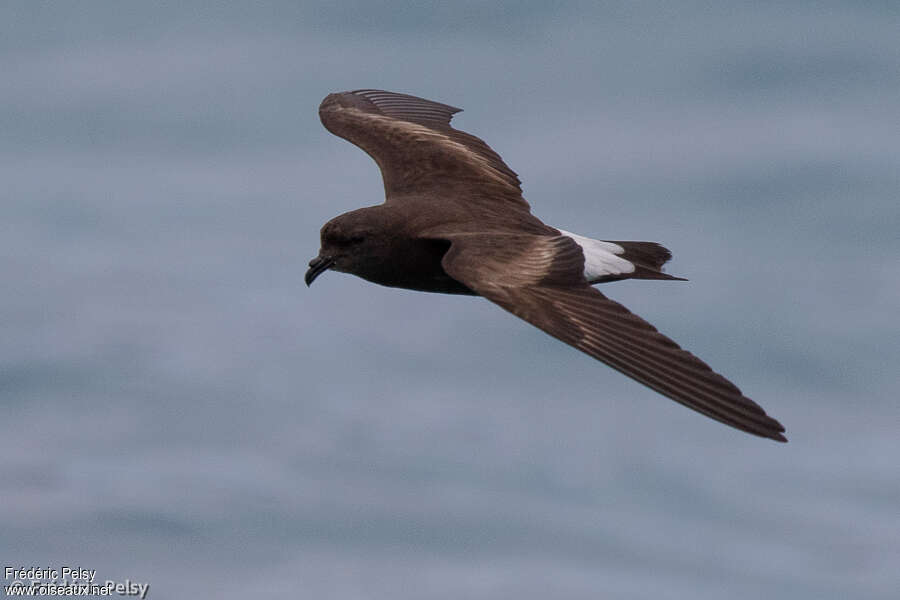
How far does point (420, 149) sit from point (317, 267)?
237cm

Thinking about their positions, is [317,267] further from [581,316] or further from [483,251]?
[581,316]

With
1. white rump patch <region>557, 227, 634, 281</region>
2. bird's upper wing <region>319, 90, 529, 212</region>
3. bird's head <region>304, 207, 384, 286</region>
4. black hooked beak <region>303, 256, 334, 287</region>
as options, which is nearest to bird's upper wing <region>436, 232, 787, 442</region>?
white rump patch <region>557, 227, 634, 281</region>

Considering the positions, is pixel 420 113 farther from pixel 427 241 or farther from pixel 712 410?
pixel 712 410

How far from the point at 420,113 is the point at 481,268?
16.5 feet

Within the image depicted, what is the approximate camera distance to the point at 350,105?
50.2 feet

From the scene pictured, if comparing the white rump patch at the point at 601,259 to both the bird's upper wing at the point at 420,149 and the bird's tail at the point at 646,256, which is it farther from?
the bird's upper wing at the point at 420,149

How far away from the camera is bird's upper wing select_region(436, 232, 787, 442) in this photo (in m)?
8.54

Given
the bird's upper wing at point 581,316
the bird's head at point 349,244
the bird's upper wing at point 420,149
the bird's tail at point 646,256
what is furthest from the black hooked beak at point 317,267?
the bird's tail at point 646,256

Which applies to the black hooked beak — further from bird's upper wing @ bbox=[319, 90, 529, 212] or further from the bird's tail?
the bird's tail

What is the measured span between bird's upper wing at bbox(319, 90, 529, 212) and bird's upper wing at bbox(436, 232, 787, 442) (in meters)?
1.81

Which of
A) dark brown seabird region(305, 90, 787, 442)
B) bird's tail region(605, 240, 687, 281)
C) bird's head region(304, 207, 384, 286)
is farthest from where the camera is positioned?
bird's tail region(605, 240, 687, 281)

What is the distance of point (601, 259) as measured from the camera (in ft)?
39.2

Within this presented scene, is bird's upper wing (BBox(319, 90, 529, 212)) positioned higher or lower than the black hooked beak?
higher

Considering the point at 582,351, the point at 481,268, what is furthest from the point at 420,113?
the point at 582,351
